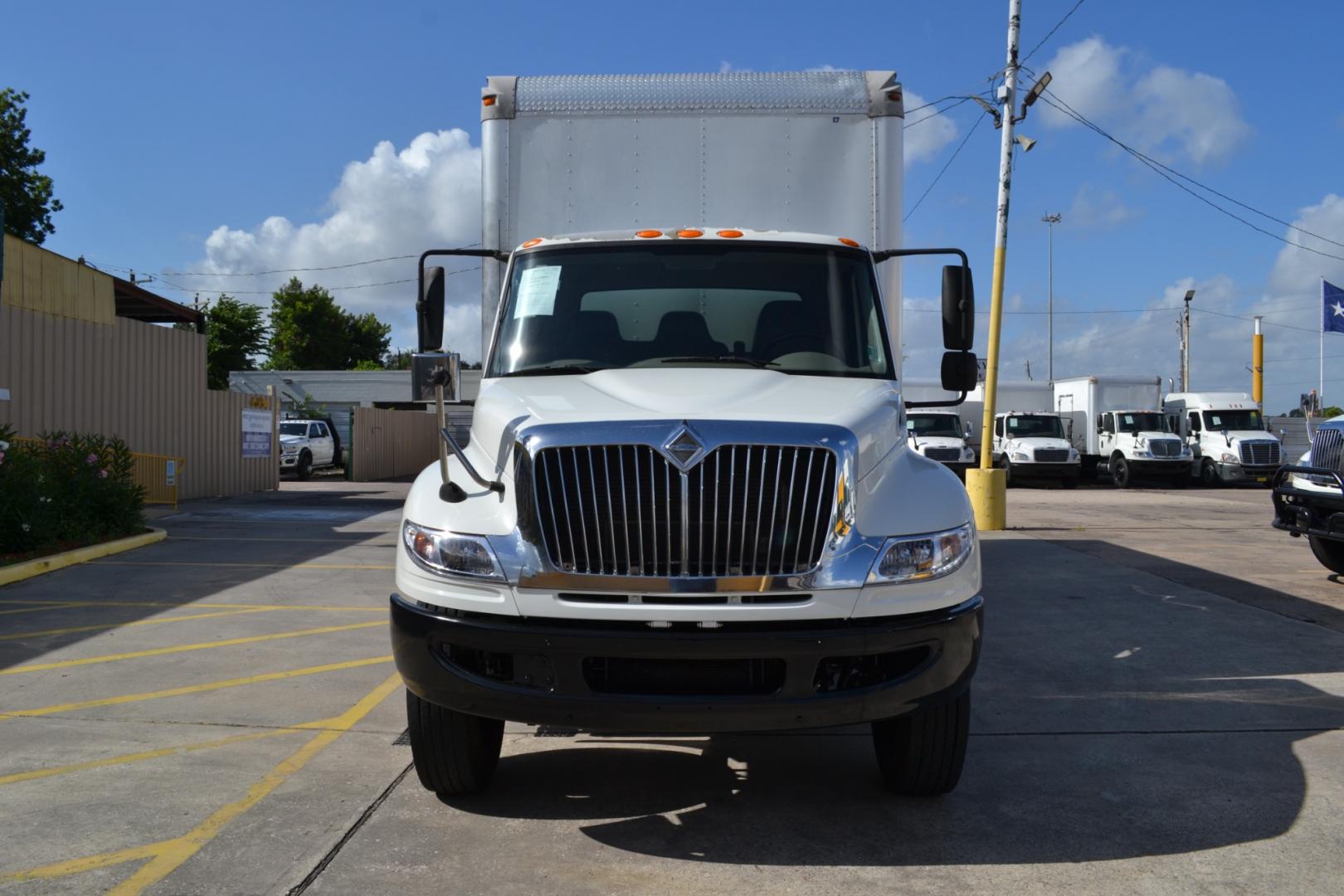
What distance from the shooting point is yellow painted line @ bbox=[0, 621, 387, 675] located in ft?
23.0

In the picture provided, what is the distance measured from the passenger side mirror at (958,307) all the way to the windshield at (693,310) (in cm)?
48

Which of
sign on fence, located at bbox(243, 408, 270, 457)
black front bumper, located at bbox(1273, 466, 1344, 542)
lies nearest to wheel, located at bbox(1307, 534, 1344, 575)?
black front bumper, located at bbox(1273, 466, 1344, 542)

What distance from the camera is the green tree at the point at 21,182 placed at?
125 ft

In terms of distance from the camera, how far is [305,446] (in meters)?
33.0

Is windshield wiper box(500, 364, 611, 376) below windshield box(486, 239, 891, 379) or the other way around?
below

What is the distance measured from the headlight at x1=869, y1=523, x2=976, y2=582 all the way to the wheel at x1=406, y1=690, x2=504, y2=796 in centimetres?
157

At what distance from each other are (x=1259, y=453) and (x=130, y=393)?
28.3m

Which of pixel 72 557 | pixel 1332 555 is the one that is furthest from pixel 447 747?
pixel 1332 555

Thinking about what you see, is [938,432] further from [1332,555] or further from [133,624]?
[133,624]

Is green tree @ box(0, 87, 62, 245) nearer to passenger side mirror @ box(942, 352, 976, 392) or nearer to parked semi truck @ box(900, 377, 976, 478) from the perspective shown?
parked semi truck @ box(900, 377, 976, 478)

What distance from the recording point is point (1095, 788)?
4777mm

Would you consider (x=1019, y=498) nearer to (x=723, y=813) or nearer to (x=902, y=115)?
(x=902, y=115)

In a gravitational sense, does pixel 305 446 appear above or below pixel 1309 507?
above

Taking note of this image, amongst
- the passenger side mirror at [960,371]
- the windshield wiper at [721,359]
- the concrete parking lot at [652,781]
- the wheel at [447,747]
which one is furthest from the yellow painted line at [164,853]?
the passenger side mirror at [960,371]
